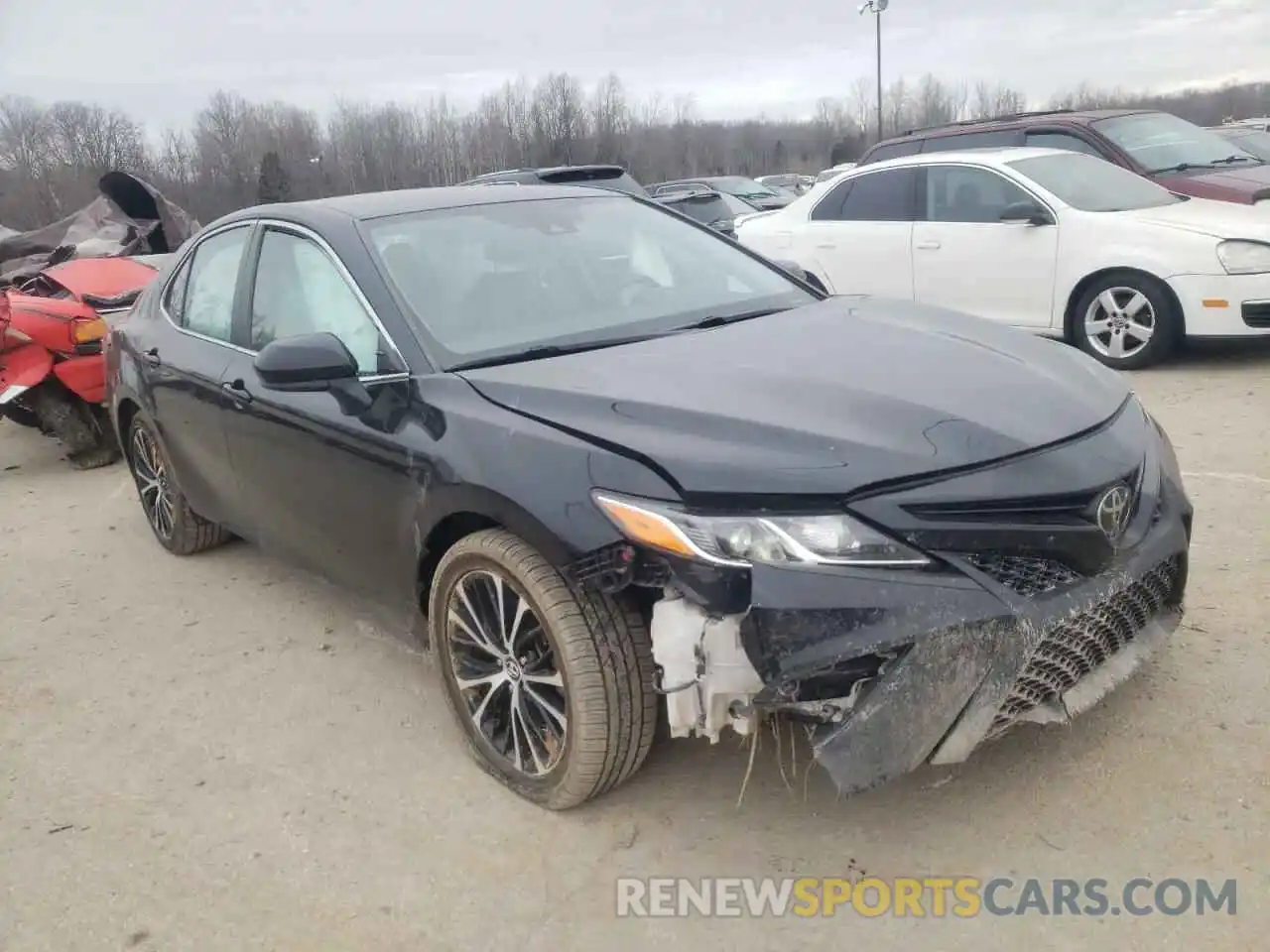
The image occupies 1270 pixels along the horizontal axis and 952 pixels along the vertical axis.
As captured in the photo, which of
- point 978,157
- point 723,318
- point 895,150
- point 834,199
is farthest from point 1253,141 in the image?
point 723,318

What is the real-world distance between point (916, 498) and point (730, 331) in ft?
3.78

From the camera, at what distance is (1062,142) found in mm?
8766

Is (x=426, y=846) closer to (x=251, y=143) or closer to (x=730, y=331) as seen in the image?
(x=730, y=331)

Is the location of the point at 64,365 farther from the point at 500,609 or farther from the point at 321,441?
the point at 500,609

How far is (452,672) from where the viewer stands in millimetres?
3104

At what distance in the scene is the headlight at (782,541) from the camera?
7.60ft

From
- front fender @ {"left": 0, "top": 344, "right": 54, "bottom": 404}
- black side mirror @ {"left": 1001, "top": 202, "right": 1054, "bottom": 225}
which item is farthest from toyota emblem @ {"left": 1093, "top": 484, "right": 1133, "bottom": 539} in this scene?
front fender @ {"left": 0, "top": 344, "right": 54, "bottom": 404}

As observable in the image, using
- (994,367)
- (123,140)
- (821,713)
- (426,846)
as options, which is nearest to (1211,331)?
(994,367)

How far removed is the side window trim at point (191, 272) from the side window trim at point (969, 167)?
5.27 meters

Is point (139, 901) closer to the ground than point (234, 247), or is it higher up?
closer to the ground

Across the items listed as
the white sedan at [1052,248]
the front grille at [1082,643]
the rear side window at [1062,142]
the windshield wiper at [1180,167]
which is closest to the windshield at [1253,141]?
the windshield wiper at [1180,167]

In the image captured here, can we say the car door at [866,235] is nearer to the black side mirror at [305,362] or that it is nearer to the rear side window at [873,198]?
the rear side window at [873,198]

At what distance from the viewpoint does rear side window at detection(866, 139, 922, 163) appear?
931 cm

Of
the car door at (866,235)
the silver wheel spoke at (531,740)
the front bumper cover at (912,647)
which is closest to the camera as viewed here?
the front bumper cover at (912,647)
